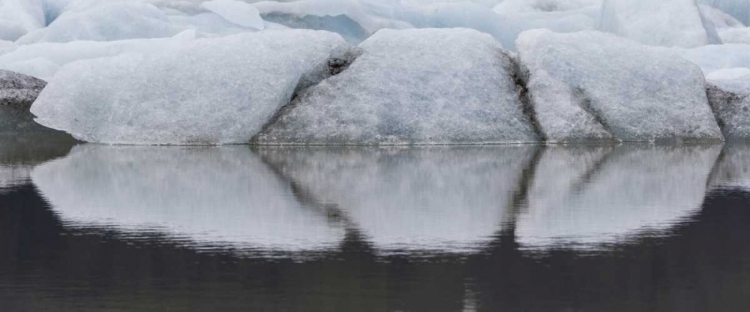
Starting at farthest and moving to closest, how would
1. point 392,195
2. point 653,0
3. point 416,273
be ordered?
point 653,0 → point 392,195 → point 416,273

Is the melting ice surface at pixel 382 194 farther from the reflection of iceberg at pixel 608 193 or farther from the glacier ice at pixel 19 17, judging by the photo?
the glacier ice at pixel 19 17

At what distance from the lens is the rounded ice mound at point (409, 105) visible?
44.5 ft

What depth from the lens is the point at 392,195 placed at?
829cm

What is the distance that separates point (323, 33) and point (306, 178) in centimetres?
509

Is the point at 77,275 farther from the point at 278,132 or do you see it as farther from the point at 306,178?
the point at 278,132

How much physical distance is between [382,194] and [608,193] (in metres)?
1.58

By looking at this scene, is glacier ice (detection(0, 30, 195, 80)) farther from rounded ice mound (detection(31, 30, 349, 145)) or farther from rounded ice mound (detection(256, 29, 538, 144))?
rounded ice mound (detection(256, 29, 538, 144))

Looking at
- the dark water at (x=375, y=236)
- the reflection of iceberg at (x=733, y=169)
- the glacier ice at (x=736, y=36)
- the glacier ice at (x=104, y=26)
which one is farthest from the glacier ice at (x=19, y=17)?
the reflection of iceberg at (x=733, y=169)

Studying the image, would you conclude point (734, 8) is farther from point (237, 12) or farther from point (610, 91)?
point (610, 91)

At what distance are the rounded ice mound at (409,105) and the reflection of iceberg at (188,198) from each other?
161 centimetres

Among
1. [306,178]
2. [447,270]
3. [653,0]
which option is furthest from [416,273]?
[653,0]

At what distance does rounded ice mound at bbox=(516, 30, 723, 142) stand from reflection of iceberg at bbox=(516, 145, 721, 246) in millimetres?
1104

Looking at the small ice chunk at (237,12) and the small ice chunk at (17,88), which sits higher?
the small ice chunk at (237,12)

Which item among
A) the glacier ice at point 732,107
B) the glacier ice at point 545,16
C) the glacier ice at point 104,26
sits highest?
the glacier ice at point 104,26
